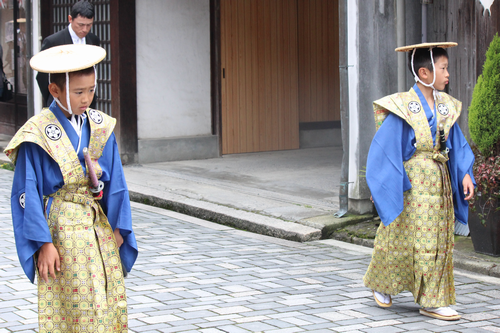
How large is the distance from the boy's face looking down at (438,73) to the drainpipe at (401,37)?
8.32ft

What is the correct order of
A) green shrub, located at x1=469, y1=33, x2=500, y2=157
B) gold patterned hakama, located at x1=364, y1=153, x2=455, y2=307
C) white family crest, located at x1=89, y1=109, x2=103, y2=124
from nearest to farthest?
1. white family crest, located at x1=89, y1=109, x2=103, y2=124
2. gold patterned hakama, located at x1=364, y1=153, x2=455, y2=307
3. green shrub, located at x1=469, y1=33, x2=500, y2=157

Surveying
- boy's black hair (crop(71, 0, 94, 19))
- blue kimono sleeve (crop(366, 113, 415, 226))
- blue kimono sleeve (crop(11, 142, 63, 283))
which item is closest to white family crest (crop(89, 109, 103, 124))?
blue kimono sleeve (crop(11, 142, 63, 283))

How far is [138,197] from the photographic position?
8.54m

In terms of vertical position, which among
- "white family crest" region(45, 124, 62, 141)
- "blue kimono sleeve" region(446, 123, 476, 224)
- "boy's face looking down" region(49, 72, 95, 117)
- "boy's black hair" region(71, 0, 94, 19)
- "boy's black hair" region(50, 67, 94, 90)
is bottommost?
"blue kimono sleeve" region(446, 123, 476, 224)

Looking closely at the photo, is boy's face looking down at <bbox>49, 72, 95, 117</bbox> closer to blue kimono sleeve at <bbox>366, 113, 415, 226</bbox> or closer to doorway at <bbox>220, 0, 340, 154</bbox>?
blue kimono sleeve at <bbox>366, 113, 415, 226</bbox>

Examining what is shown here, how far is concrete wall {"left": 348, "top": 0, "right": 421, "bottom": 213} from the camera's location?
6977 millimetres

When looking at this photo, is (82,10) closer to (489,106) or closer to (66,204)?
(489,106)

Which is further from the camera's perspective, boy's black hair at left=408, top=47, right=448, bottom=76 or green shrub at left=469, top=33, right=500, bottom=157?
green shrub at left=469, top=33, right=500, bottom=157

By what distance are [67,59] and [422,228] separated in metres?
2.41

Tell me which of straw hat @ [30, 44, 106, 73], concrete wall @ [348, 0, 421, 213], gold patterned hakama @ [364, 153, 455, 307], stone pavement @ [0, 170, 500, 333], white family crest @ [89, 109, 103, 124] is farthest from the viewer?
concrete wall @ [348, 0, 421, 213]

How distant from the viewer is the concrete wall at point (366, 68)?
698 centimetres

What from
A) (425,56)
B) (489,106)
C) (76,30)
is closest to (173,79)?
(76,30)

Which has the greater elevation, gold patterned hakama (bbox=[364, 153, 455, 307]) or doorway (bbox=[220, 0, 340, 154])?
doorway (bbox=[220, 0, 340, 154])

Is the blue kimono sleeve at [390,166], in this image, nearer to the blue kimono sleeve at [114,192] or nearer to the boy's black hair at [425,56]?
the boy's black hair at [425,56]
